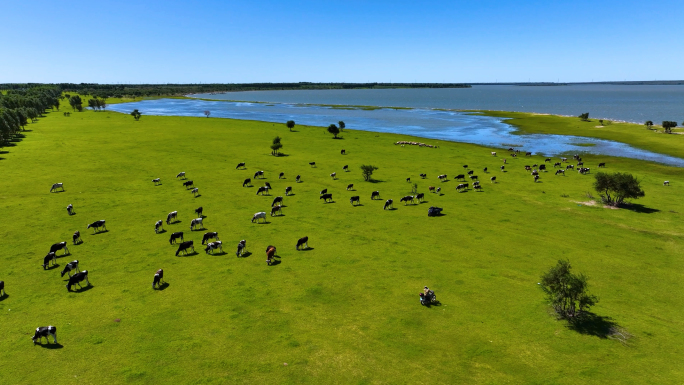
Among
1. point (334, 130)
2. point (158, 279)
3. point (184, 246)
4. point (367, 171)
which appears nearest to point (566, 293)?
point (158, 279)

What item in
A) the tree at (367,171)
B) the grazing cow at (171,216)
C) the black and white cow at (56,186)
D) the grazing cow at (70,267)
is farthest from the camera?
the tree at (367,171)

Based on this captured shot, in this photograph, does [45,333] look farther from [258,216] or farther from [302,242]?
[258,216]

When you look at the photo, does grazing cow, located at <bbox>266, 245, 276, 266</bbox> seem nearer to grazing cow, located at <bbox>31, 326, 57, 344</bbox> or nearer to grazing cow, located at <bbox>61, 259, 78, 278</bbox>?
grazing cow, located at <bbox>31, 326, 57, 344</bbox>

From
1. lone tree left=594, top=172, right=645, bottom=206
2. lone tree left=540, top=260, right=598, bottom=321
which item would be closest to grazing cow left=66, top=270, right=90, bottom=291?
lone tree left=540, top=260, right=598, bottom=321

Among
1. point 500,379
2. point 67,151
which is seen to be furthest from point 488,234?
point 67,151

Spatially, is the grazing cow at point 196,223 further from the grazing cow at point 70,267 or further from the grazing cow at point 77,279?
the grazing cow at point 77,279

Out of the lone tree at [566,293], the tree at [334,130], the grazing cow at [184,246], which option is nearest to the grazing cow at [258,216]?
the grazing cow at [184,246]
